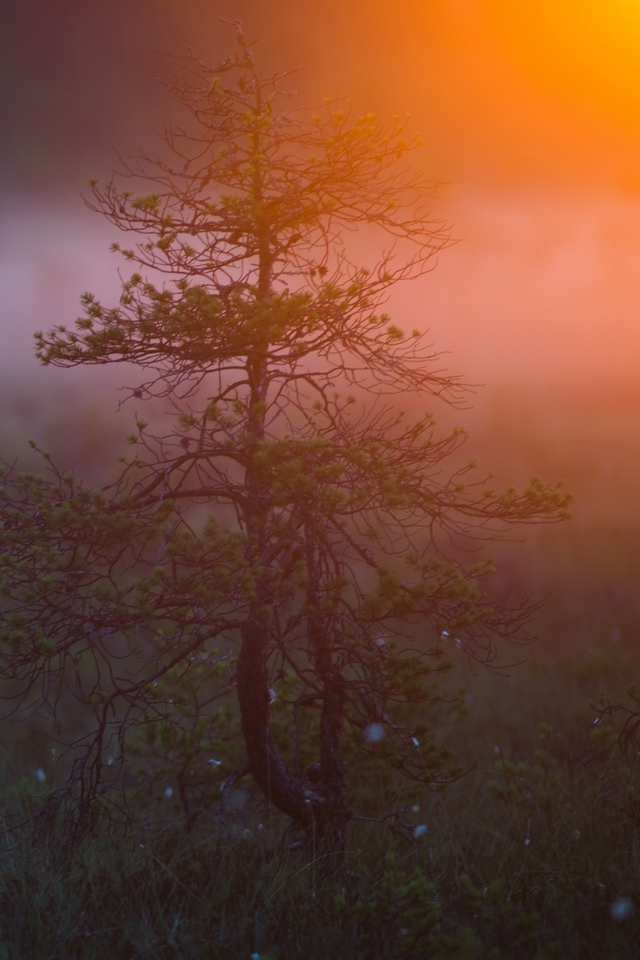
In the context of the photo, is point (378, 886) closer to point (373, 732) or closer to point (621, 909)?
point (373, 732)

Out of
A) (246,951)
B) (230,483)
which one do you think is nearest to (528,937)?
(246,951)

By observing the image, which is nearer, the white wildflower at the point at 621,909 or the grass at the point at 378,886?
the grass at the point at 378,886

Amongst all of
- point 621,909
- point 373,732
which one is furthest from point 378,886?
A: point 621,909

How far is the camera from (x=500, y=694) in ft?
23.1

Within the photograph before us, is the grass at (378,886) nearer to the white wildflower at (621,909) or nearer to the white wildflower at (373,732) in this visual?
the white wildflower at (621,909)

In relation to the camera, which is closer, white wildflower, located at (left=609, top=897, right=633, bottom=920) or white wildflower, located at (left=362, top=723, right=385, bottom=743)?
white wildflower, located at (left=609, top=897, right=633, bottom=920)

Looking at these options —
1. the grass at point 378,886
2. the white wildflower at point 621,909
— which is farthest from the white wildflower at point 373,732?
the white wildflower at point 621,909


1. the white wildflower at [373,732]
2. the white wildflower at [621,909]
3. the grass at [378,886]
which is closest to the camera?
the grass at [378,886]

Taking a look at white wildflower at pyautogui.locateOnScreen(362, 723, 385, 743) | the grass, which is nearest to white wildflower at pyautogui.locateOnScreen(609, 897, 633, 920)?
the grass

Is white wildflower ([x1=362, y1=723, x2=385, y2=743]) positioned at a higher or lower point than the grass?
higher

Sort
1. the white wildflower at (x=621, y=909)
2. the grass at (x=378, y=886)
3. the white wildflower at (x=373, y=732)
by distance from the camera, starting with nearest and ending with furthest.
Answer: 1. the grass at (x=378, y=886)
2. the white wildflower at (x=621, y=909)
3. the white wildflower at (x=373, y=732)

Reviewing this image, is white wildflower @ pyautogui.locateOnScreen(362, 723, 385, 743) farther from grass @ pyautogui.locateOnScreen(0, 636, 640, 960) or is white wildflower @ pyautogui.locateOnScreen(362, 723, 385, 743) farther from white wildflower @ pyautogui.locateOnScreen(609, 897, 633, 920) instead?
white wildflower @ pyautogui.locateOnScreen(609, 897, 633, 920)

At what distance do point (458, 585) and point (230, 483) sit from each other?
1350 millimetres

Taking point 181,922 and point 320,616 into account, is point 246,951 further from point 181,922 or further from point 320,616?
point 320,616
